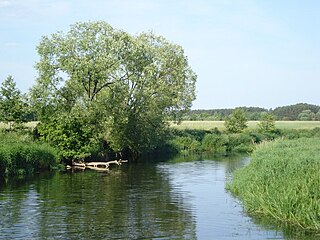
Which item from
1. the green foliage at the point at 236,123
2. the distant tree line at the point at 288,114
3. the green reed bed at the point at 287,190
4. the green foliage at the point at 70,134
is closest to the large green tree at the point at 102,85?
the green foliage at the point at 70,134

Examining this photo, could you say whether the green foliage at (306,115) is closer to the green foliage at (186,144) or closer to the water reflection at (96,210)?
the green foliage at (186,144)

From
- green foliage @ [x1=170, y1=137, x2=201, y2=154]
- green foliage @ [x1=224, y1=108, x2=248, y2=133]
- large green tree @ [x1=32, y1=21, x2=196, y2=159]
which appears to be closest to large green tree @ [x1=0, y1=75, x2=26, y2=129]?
large green tree @ [x1=32, y1=21, x2=196, y2=159]

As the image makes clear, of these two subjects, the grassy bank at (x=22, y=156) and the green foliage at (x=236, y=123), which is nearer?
the grassy bank at (x=22, y=156)

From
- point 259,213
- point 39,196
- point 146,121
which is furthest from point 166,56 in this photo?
point 259,213

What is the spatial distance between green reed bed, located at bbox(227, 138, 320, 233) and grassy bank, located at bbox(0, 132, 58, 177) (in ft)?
57.2

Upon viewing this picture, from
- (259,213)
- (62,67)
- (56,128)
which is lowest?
(259,213)

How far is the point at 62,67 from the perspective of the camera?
46438 millimetres

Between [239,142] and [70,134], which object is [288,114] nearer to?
[239,142]

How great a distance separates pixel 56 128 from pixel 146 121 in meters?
12.6

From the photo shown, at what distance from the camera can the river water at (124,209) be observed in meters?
18.3

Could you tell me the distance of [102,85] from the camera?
1961 inches

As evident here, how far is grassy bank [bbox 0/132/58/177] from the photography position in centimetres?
3556

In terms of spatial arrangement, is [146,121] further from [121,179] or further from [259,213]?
[259,213]

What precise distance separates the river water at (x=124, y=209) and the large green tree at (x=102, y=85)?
1134 centimetres
